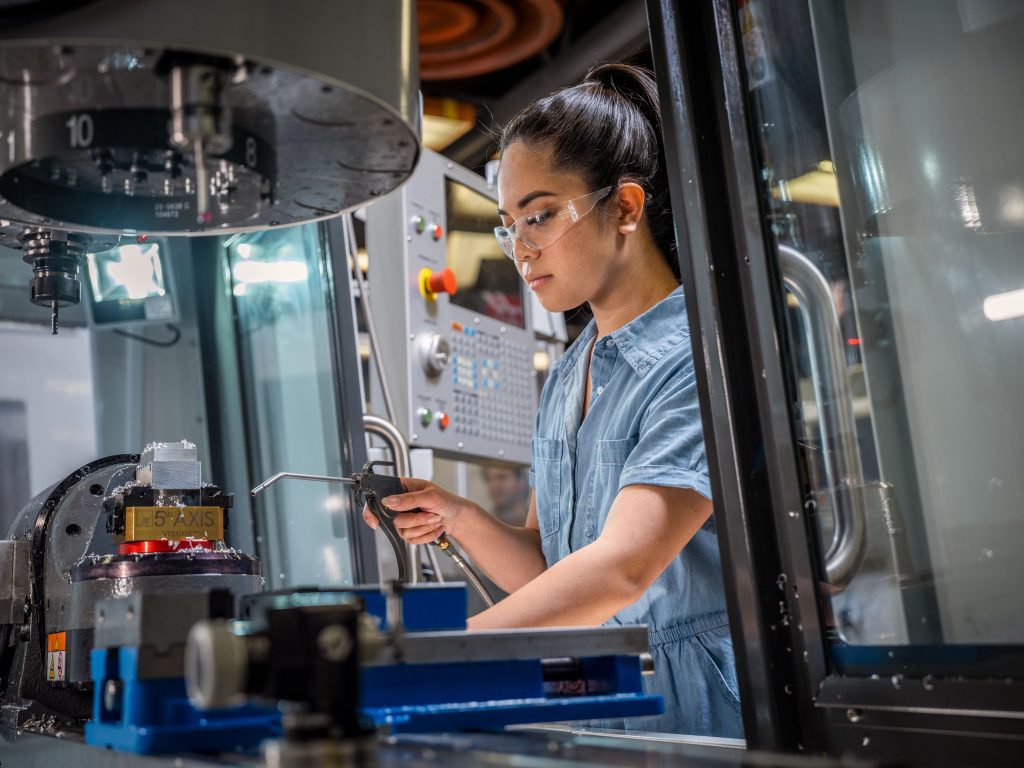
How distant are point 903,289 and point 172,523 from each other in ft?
2.37

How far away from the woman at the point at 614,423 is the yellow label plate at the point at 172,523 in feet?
1.04

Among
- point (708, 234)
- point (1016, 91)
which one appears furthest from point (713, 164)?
point (1016, 91)

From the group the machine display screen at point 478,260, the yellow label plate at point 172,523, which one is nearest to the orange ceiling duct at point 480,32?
the machine display screen at point 478,260

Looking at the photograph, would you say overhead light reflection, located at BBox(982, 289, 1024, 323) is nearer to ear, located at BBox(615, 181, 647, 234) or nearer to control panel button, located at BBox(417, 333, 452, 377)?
ear, located at BBox(615, 181, 647, 234)

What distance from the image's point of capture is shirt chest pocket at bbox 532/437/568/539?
1543 mm

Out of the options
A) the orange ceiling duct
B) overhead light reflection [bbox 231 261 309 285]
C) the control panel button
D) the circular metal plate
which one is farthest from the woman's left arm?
the orange ceiling duct

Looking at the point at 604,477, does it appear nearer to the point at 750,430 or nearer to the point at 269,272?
the point at 750,430

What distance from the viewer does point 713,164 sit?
1.00 meters

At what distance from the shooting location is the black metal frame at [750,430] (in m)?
0.86

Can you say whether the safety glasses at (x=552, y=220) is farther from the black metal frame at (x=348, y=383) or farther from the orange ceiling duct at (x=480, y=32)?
the orange ceiling duct at (x=480, y=32)

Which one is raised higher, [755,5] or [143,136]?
[755,5]

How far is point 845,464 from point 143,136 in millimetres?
652

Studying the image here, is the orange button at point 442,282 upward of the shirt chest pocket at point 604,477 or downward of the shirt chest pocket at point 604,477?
upward

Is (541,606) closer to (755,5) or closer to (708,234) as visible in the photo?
(708,234)
